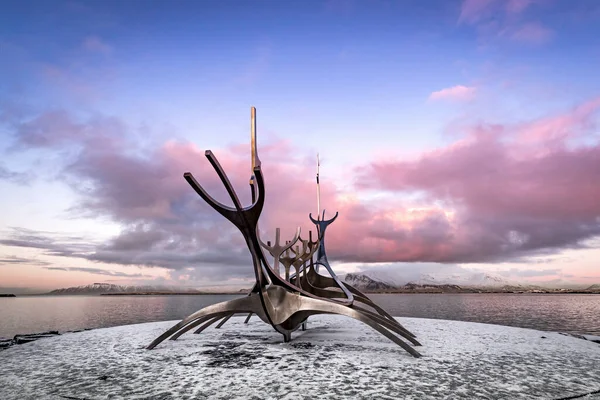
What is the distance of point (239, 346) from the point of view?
44.2ft

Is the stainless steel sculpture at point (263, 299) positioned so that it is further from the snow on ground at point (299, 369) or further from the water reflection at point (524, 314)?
the water reflection at point (524, 314)

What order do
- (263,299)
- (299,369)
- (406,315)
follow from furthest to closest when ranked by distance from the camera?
(406,315), (263,299), (299,369)

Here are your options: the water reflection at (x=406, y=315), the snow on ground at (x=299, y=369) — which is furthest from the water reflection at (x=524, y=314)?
the snow on ground at (x=299, y=369)

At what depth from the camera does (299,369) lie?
31.9 ft

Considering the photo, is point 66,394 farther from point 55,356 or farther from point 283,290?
point 283,290

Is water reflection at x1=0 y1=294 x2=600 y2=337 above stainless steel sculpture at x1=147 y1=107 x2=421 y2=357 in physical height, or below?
below

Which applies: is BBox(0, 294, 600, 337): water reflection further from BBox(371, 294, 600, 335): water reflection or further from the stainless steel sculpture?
the stainless steel sculpture

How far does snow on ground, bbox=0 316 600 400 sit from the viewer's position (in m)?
7.90

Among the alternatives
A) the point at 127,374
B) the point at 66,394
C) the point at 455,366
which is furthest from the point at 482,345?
the point at 66,394

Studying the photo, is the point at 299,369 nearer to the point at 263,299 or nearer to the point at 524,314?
the point at 263,299

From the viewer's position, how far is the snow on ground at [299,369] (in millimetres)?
7898

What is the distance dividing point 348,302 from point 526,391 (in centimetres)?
635

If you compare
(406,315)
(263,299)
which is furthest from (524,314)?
(263,299)

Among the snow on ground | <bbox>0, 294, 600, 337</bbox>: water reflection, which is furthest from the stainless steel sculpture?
<bbox>0, 294, 600, 337</bbox>: water reflection
